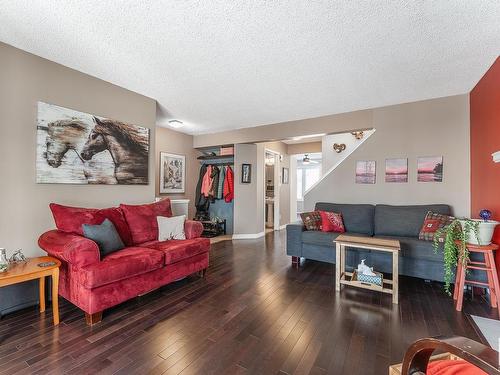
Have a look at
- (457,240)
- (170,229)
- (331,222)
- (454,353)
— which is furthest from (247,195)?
(454,353)

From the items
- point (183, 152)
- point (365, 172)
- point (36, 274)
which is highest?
point (183, 152)

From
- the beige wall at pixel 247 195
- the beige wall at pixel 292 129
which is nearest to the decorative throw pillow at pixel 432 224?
the beige wall at pixel 292 129

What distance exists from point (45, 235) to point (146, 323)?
1.30 metres

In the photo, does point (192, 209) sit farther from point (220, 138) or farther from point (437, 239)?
point (437, 239)

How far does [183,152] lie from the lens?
5.36 metres

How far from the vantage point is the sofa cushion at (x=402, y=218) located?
3.10 meters

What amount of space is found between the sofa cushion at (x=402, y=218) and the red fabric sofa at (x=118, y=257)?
244cm

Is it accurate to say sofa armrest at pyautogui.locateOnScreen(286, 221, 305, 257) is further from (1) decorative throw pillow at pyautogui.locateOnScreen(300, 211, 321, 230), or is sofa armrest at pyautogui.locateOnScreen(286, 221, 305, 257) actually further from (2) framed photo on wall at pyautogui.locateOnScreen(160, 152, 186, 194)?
(2) framed photo on wall at pyautogui.locateOnScreen(160, 152, 186, 194)

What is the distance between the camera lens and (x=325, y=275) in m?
3.11

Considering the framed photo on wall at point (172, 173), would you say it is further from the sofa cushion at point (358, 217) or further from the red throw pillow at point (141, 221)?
the sofa cushion at point (358, 217)

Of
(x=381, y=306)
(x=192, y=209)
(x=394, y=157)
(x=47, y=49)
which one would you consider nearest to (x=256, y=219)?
(x=192, y=209)

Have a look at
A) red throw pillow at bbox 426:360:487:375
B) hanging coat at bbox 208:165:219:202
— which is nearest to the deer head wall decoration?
hanging coat at bbox 208:165:219:202

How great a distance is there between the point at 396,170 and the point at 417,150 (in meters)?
0.38

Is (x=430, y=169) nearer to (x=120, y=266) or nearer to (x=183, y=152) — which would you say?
(x=120, y=266)
